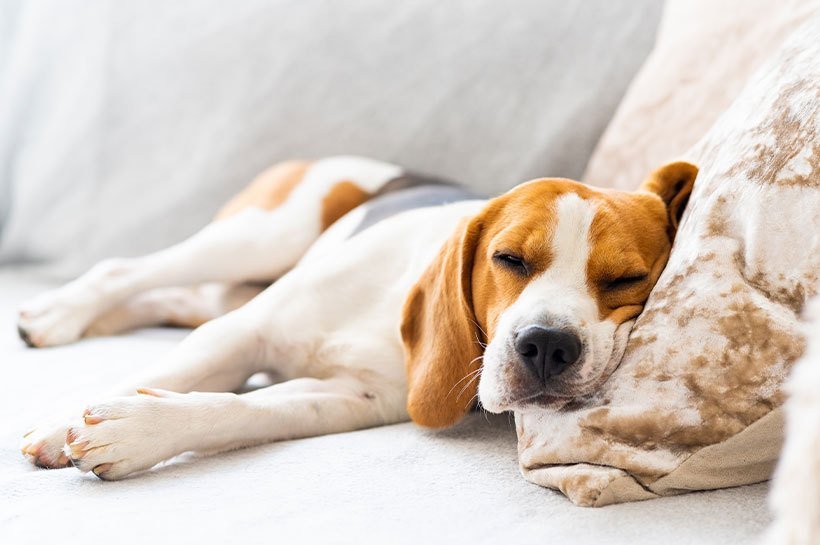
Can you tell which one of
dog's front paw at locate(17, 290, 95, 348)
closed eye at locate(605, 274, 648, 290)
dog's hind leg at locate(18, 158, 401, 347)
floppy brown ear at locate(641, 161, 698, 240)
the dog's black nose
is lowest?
dog's front paw at locate(17, 290, 95, 348)

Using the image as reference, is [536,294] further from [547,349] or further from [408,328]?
[408,328]

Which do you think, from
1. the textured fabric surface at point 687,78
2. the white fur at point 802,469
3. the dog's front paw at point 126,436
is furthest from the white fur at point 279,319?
the white fur at point 802,469

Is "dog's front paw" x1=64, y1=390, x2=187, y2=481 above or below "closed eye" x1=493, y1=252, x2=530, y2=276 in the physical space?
below

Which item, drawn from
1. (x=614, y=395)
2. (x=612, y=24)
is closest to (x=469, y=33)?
(x=612, y=24)

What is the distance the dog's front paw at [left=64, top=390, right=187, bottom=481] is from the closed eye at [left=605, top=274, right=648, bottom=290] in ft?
3.00

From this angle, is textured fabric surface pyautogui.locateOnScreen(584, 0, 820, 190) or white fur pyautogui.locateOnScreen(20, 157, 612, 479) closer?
white fur pyautogui.locateOnScreen(20, 157, 612, 479)

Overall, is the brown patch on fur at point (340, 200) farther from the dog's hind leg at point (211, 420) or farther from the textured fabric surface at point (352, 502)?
the textured fabric surface at point (352, 502)

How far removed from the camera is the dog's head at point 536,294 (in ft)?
5.97

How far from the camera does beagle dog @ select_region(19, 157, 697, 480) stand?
1.85 m

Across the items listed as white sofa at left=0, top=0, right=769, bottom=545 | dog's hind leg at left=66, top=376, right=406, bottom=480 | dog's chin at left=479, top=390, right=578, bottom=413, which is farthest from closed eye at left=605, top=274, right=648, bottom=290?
white sofa at left=0, top=0, right=769, bottom=545

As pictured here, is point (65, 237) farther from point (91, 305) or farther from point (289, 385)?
point (289, 385)

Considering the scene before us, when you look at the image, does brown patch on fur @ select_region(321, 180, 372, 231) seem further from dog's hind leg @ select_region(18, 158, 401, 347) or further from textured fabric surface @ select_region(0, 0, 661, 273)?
textured fabric surface @ select_region(0, 0, 661, 273)

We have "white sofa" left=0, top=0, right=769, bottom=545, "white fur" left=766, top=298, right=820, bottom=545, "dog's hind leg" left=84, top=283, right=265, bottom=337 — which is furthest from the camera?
"white sofa" left=0, top=0, right=769, bottom=545

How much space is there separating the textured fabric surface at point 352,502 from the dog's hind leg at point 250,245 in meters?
1.04
